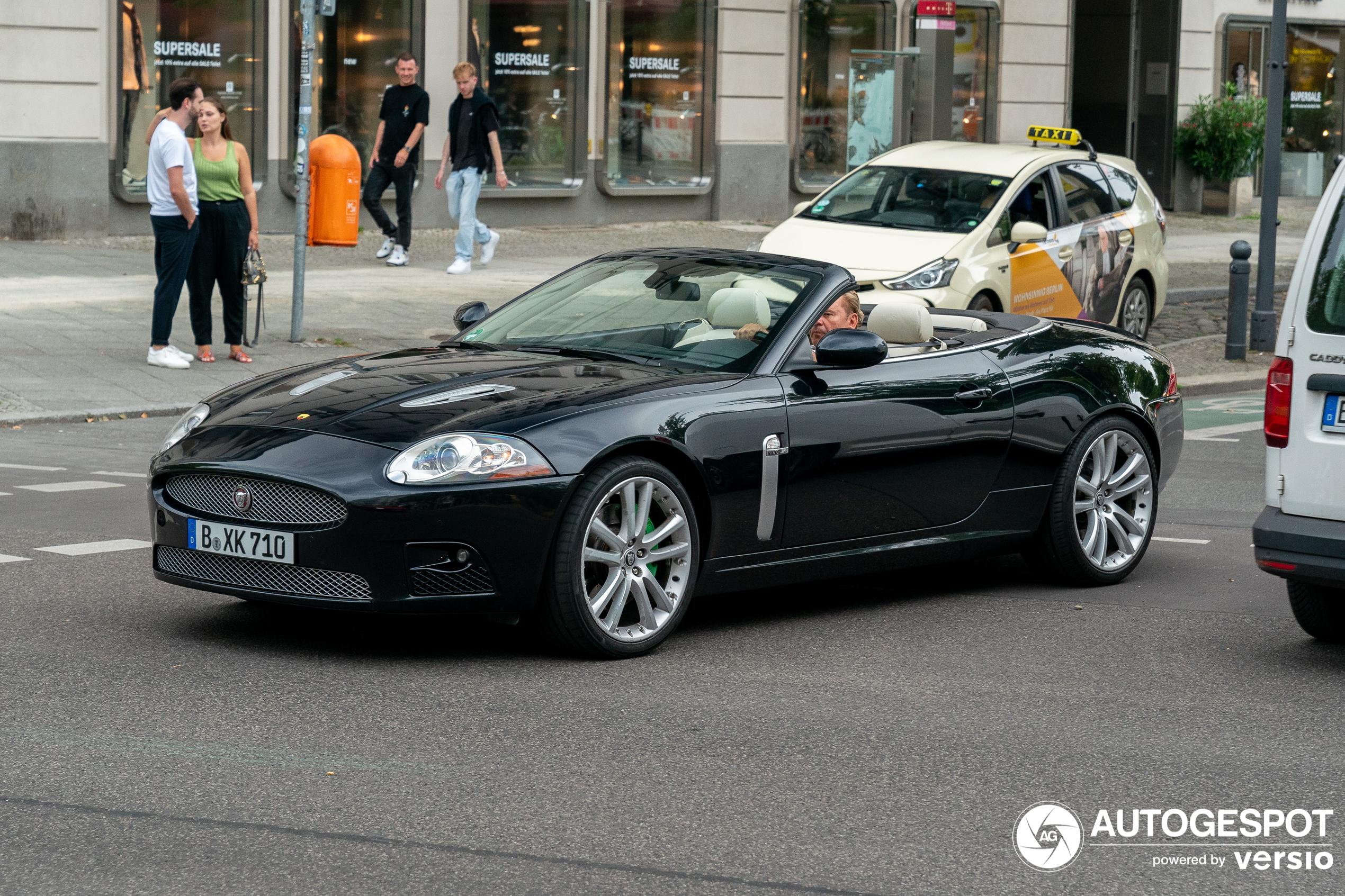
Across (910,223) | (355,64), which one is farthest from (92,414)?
(355,64)

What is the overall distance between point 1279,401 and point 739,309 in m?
1.88

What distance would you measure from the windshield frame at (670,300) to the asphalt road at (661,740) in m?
0.94

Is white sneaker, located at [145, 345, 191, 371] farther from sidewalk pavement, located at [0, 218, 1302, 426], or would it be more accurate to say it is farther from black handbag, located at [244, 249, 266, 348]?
black handbag, located at [244, 249, 266, 348]

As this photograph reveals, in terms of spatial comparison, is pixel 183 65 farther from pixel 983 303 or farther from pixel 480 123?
pixel 983 303

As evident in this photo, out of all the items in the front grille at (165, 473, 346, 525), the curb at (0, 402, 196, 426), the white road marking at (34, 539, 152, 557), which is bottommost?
the white road marking at (34, 539, 152, 557)

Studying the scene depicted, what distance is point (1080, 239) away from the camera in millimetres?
14938

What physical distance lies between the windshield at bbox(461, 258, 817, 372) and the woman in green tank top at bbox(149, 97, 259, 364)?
6.10 meters

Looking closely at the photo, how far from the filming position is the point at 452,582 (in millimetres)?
5875

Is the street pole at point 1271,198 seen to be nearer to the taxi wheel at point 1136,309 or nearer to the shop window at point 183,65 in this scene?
the taxi wheel at point 1136,309

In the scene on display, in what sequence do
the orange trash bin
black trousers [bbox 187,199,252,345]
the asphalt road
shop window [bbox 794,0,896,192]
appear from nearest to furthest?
the asphalt road → black trousers [bbox 187,199,252,345] → the orange trash bin → shop window [bbox 794,0,896,192]

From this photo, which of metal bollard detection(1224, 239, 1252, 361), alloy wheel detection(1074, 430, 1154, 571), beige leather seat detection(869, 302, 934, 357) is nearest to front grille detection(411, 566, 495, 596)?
beige leather seat detection(869, 302, 934, 357)

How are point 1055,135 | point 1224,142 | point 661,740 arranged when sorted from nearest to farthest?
point 661,740 < point 1055,135 < point 1224,142

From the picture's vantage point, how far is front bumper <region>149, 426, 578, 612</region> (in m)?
5.79

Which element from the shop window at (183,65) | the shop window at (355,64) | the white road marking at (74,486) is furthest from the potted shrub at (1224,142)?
the white road marking at (74,486)
